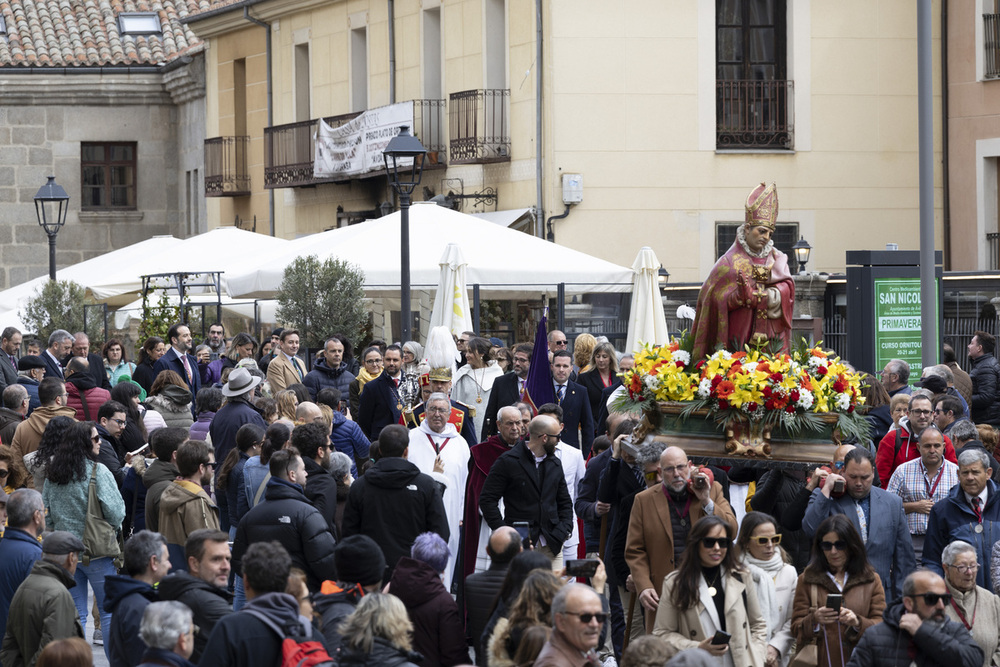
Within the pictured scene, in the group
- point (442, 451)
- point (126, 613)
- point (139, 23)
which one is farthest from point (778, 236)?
point (126, 613)

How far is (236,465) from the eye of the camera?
35.3 feet

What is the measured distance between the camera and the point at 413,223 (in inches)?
750

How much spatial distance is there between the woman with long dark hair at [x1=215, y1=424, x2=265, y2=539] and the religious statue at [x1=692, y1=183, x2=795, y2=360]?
2934 millimetres

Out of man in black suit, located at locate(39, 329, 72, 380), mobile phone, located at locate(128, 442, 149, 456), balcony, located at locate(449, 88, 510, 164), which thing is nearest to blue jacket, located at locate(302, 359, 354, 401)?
mobile phone, located at locate(128, 442, 149, 456)

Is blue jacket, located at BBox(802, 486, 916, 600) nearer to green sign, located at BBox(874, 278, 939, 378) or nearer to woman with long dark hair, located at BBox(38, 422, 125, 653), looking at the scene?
woman with long dark hair, located at BBox(38, 422, 125, 653)

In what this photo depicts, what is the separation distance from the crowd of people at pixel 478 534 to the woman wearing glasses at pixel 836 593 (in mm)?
12

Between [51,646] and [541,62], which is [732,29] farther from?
[51,646]

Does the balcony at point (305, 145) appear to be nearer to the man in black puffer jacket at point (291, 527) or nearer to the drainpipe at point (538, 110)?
the drainpipe at point (538, 110)

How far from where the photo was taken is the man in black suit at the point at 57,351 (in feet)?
57.3

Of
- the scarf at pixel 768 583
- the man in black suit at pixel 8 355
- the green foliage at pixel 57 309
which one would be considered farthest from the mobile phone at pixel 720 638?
the green foliage at pixel 57 309

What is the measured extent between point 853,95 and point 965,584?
1898 centimetres

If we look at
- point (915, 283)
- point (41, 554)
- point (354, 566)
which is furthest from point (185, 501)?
point (915, 283)

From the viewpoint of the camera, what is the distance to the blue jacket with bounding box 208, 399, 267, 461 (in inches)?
478

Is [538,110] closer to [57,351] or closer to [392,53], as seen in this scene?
[392,53]
